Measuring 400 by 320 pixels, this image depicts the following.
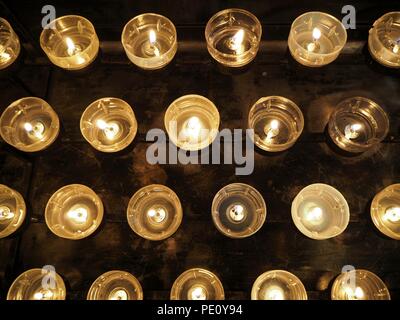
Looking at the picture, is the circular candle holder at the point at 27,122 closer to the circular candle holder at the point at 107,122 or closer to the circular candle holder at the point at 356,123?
the circular candle holder at the point at 107,122

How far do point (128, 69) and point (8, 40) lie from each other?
26.6 inches

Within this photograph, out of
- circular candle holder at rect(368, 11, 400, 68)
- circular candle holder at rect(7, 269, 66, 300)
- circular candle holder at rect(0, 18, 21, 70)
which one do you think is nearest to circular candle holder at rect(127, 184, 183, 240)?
circular candle holder at rect(7, 269, 66, 300)

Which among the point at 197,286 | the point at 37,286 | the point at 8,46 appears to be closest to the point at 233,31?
the point at 8,46

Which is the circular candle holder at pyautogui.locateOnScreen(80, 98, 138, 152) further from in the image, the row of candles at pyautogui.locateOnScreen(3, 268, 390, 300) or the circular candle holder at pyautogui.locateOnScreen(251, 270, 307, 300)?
the circular candle holder at pyautogui.locateOnScreen(251, 270, 307, 300)

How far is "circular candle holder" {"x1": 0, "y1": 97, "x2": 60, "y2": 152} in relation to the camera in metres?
1.83

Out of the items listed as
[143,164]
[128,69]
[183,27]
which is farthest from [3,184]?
[183,27]

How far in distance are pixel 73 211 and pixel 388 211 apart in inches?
62.8

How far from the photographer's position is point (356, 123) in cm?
188

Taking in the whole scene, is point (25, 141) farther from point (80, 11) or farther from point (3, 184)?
point (80, 11)

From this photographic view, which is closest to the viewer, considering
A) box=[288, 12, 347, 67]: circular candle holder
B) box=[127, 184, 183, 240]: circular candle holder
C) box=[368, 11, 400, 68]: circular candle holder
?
box=[127, 184, 183, 240]: circular candle holder

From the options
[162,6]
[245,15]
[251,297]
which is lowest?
[251,297]

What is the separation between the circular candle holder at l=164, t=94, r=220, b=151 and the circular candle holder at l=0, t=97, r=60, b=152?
2.06ft
